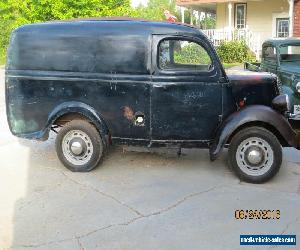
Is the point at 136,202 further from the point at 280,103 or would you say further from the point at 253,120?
the point at 280,103

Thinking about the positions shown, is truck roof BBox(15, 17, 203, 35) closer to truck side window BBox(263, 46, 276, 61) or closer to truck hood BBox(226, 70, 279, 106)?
truck hood BBox(226, 70, 279, 106)

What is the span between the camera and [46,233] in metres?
4.36

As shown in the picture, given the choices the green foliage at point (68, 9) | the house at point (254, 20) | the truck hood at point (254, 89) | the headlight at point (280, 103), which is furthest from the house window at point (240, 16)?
the headlight at point (280, 103)

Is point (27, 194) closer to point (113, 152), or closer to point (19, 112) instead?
point (19, 112)

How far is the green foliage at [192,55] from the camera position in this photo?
602 centimetres

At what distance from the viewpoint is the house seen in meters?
22.5

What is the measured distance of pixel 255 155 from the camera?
5777 mm

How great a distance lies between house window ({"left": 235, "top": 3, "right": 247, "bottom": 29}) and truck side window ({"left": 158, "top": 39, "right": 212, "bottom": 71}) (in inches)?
793

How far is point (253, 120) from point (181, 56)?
1494 millimetres

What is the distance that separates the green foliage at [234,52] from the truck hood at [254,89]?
15475 mm

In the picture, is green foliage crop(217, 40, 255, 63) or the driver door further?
green foliage crop(217, 40, 255, 63)

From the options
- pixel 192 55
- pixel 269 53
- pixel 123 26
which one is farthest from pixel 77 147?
pixel 269 53

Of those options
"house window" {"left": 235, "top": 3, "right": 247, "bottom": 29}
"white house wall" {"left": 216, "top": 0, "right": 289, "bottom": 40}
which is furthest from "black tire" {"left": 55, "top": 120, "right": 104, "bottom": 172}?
"house window" {"left": 235, "top": 3, "right": 247, "bottom": 29}

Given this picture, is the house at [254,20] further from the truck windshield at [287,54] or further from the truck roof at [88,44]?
the truck roof at [88,44]
